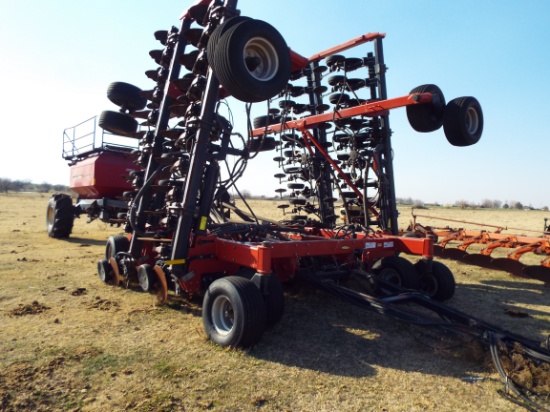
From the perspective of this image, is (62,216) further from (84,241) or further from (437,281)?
(437,281)

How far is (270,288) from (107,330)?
1.67 m

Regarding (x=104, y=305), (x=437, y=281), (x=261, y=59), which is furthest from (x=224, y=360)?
(x=437, y=281)

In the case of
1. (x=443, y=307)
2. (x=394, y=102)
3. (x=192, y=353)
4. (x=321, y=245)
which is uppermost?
(x=394, y=102)

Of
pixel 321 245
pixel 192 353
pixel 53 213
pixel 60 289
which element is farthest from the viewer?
pixel 53 213

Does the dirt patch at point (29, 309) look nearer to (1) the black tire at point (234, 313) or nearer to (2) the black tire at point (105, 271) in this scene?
(2) the black tire at point (105, 271)

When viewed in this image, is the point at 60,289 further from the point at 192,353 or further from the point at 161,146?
the point at 192,353

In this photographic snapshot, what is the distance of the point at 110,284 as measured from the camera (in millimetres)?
5941

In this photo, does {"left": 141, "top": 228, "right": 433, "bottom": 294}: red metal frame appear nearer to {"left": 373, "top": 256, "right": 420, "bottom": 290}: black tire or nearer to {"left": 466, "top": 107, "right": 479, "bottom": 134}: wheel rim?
{"left": 373, "top": 256, "right": 420, "bottom": 290}: black tire

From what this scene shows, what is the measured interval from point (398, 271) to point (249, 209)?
7.18 feet

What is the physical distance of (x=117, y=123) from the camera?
6.58m

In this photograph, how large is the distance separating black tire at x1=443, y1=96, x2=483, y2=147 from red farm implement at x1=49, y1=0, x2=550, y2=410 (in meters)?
0.02

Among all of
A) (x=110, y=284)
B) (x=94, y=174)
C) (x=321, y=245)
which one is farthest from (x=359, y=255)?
(x=94, y=174)

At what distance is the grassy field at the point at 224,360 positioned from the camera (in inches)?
107

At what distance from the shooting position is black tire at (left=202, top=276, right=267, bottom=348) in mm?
3434
